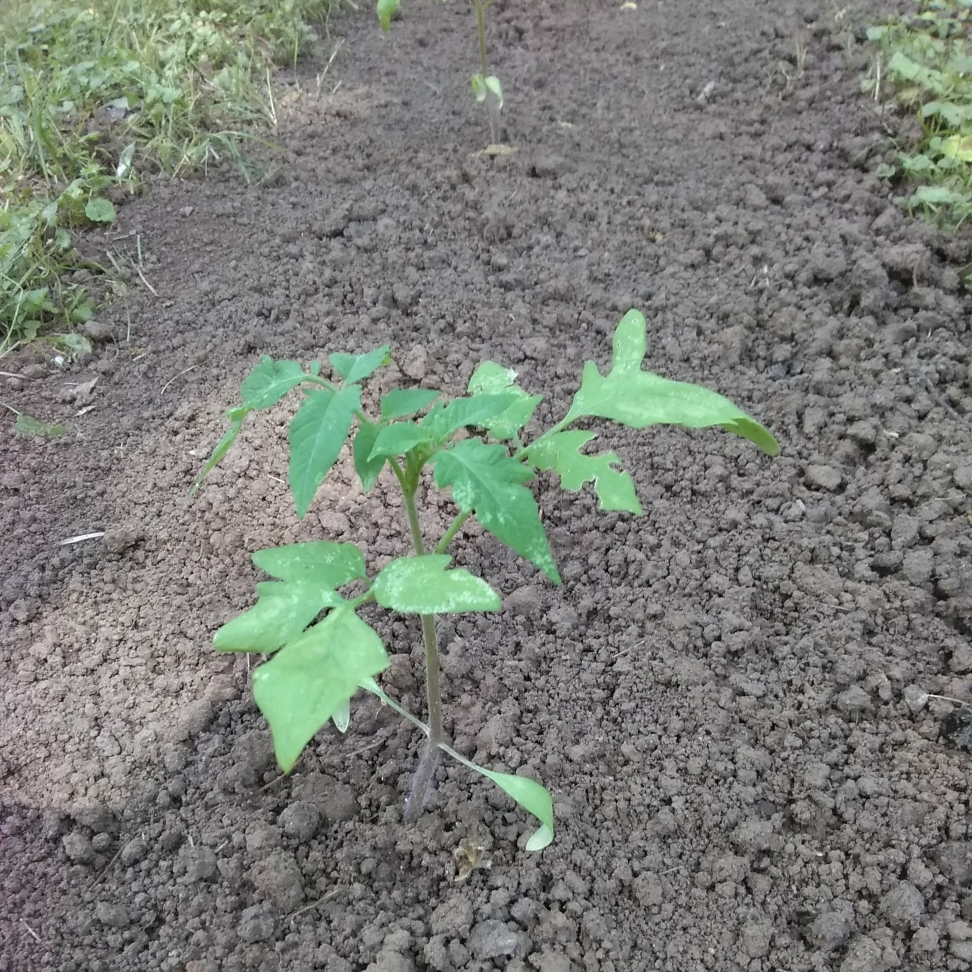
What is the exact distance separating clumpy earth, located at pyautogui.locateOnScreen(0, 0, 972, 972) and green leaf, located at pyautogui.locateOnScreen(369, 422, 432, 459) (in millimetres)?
747

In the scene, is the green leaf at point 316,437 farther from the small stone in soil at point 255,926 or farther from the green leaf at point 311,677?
the small stone in soil at point 255,926

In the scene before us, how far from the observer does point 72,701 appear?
5.37ft

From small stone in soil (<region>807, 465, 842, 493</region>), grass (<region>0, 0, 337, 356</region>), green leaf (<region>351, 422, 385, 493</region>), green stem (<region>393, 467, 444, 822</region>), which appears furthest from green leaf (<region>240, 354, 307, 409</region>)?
grass (<region>0, 0, 337, 356</region>)

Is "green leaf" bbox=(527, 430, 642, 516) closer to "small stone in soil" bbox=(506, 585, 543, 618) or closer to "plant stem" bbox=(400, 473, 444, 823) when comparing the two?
"plant stem" bbox=(400, 473, 444, 823)

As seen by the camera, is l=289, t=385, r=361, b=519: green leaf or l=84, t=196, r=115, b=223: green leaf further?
l=84, t=196, r=115, b=223: green leaf

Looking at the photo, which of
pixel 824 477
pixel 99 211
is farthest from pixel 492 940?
pixel 99 211

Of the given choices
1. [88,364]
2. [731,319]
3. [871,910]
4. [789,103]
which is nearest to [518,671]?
[871,910]

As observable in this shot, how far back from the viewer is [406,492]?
116 cm

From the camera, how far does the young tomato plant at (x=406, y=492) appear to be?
2.77ft

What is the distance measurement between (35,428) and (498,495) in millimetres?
1784

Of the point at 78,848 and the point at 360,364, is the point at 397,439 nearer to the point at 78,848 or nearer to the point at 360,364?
the point at 360,364

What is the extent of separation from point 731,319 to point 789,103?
1.31 m

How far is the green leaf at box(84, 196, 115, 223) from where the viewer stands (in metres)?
2.74

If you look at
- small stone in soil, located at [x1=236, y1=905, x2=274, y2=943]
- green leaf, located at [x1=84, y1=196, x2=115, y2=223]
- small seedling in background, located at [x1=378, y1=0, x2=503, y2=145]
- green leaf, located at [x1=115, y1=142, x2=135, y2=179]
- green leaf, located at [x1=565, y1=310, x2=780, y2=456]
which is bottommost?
small stone in soil, located at [x1=236, y1=905, x2=274, y2=943]
